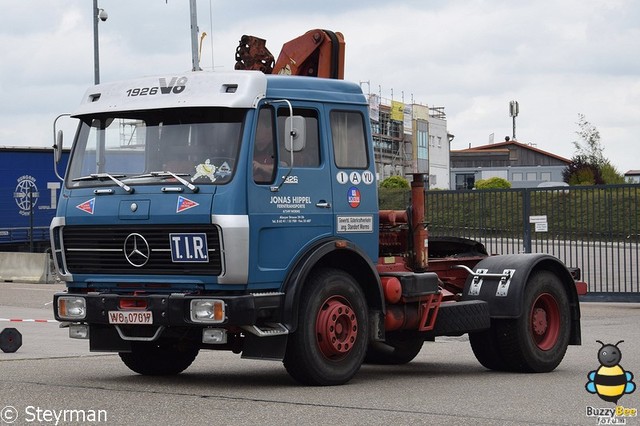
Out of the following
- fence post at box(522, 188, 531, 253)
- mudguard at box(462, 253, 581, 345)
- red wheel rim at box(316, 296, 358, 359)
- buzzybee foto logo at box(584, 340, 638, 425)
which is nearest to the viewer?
buzzybee foto logo at box(584, 340, 638, 425)

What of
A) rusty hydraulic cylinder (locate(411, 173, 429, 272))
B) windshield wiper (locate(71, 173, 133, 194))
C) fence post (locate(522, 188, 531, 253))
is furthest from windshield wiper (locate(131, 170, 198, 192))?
fence post (locate(522, 188, 531, 253))

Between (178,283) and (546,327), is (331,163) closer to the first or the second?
(178,283)

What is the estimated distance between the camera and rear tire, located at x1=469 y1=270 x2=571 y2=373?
519 inches

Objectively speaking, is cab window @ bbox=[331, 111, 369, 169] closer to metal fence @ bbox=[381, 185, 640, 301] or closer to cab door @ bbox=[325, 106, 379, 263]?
cab door @ bbox=[325, 106, 379, 263]

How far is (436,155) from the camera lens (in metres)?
116

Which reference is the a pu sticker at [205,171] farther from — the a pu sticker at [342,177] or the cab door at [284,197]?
the a pu sticker at [342,177]

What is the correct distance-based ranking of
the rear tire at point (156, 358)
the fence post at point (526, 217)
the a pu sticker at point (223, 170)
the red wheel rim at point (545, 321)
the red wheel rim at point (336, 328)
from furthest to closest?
the fence post at point (526, 217), the red wheel rim at point (545, 321), the rear tire at point (156, 358), the red wheel rim at point (336, 328), the a pu sticker at point (223, 170)

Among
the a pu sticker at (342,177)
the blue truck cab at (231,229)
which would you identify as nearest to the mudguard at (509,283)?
the blue truck cab at (231,229)

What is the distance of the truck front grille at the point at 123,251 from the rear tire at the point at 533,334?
3714mm

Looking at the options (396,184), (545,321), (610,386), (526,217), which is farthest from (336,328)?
(396,184)

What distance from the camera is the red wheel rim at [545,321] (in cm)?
1352

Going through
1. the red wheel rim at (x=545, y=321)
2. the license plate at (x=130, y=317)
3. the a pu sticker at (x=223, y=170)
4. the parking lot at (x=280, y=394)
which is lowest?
the parking lot at (x=280, y=394)

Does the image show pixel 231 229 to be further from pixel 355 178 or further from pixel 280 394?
pixel 355 178

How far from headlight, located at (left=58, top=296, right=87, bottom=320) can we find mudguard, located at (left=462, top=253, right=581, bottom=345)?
4.09m
